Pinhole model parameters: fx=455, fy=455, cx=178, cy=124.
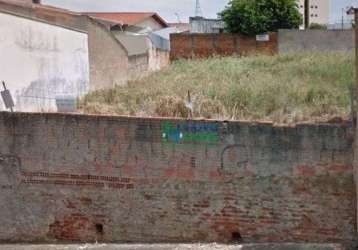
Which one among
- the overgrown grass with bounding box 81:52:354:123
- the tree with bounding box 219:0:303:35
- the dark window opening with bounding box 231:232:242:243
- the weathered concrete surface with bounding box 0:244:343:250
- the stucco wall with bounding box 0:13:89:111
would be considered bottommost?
the weathered concrete surface with bounding box 0:244:343:250

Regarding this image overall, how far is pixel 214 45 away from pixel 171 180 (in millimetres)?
17133

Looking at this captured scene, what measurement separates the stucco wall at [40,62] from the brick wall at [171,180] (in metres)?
2.19

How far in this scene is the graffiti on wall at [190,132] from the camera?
609 cm

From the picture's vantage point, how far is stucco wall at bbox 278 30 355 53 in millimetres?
21484

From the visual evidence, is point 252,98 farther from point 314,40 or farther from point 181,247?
point 314,40

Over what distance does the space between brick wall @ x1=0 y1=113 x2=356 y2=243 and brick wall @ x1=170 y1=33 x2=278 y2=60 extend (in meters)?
16.3

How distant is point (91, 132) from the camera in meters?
6.46

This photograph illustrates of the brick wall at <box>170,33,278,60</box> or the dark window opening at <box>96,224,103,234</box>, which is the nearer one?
the dark window opening at <box>96,224,103,234</box>

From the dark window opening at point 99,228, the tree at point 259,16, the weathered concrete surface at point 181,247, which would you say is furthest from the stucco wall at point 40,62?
the tree at point 259,16

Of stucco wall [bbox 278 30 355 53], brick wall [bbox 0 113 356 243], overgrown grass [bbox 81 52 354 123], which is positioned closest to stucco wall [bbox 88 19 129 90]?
overgrown grass [bbox 81 52 354 123]

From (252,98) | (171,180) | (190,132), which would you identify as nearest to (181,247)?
(171,180)

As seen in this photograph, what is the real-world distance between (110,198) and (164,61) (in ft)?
53.4

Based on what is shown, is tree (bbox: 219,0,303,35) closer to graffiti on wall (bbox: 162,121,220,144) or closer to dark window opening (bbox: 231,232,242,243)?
graffiti on wall (bbox: 162,121,220,144)

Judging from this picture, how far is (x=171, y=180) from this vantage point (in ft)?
20.7
